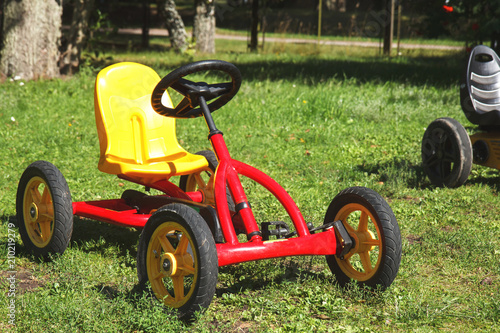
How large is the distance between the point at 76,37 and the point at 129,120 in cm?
549

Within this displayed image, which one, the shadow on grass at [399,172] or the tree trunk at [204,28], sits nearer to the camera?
the shadow on grass at [399,172]

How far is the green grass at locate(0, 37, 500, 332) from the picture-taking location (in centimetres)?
276

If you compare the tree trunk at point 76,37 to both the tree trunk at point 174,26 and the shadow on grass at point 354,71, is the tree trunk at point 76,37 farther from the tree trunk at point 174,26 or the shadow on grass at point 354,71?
the tree trunk at point 174,26

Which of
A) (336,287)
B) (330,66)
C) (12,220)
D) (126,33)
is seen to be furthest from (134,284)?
(126,33)

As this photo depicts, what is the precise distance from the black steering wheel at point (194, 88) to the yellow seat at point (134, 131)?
438mm

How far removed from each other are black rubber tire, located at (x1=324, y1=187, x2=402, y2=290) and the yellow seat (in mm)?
1122

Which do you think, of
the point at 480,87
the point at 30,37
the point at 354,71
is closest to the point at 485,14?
the point at 354,71

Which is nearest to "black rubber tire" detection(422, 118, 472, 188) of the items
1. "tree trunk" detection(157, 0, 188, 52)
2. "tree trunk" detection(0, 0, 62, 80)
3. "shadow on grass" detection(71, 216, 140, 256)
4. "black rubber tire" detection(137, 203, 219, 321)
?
"shadow on grass" detection(71, 216, 140, 256)

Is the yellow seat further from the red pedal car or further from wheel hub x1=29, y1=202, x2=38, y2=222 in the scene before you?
wheel hub x1=29, y1=202, x2=38, y2=222

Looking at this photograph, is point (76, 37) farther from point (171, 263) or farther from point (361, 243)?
point (361, 243)

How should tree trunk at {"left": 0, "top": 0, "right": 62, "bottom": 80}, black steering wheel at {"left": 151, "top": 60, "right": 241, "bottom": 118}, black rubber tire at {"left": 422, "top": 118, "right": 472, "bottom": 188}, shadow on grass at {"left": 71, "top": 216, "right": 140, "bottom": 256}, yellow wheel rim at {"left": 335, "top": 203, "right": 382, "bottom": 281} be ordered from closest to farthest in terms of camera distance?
yellow wheel rim at {"left": 335, "top": 203, "right": 382, "bottom": 281} → black steering wheel at {"left": 151, "top": 60, "right": 241, "bottom": 118} → shadow on grass at {"left": 71, "top": 216, "right": 140, "bottom": 256} → black rubber tire at {"left": 422, "top": 118, "right": 472, "bottom": 188} → tree trunk at {"left": 0, "top": 0, "right": 62, "bottom": 80}

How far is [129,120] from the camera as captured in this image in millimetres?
4000

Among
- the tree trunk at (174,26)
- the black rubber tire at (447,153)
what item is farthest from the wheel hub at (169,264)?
the tree trunk at (174,26)

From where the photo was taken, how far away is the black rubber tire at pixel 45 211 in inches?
130
